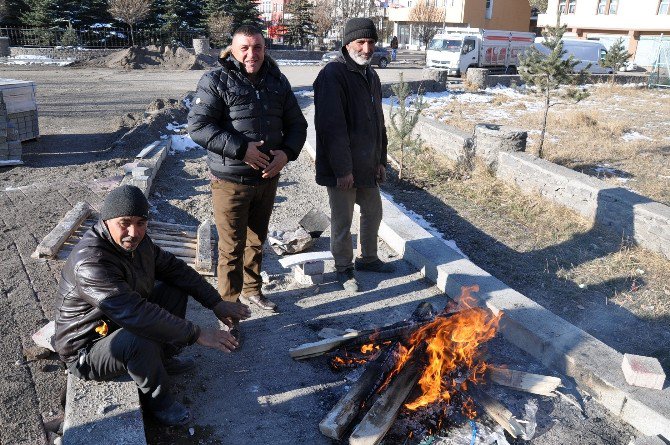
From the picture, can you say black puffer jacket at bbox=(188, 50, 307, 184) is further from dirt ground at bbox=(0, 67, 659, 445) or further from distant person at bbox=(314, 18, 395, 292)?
dirt ground at bbox=(0, 67, 659, 445)

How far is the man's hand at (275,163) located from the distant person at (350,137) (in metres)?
0.59

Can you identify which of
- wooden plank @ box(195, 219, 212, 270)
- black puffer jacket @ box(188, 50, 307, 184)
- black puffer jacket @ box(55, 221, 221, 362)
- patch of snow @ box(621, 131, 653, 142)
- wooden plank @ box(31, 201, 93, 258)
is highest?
black puffer jacket @ box(188, 50, 307, 184)

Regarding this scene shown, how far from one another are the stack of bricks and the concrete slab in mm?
6673

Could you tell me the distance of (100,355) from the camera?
2.78m

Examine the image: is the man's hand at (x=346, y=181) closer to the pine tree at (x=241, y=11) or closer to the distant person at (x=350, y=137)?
the distant person at (x=350, y=137)

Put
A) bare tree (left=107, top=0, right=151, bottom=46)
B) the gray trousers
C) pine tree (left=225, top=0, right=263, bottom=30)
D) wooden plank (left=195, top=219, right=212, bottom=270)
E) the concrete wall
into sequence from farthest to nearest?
1. pine tree (left=225, top=0, right=263, bottom=30)
2. bare tree (left=107, top=0, right=151, bottom=46)
3. the concrete wall
4. wooden plank (left=195, top=219, right=212, bottom=270)
5. the gray trousers

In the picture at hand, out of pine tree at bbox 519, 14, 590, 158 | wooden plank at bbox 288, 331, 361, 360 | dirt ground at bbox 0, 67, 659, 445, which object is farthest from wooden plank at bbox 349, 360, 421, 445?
pine tree at bbox 519, 14, 590, 158

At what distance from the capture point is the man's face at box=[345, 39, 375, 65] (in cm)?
411

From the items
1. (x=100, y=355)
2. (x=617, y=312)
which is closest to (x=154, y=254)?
(x=100, y=355)

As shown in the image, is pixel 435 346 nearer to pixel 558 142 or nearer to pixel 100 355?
pixel 100 355

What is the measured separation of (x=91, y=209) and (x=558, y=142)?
894cm

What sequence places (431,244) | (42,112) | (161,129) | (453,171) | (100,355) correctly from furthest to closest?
1. (42,112)
2. (161,129)
3. (453,171)
4. (431,244)
5. (100,355)

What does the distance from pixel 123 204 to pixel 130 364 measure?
0.82m

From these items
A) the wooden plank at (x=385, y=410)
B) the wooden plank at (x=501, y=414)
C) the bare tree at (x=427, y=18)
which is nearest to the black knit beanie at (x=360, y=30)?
the wooden plank at (x=385, y=410)
